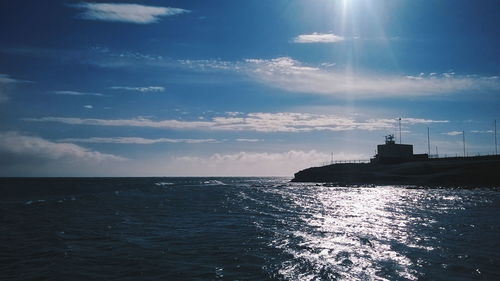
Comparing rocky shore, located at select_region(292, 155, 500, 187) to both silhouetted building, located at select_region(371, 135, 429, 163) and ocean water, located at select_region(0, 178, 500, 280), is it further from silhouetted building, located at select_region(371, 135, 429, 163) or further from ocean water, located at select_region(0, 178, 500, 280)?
ocean water, located at select_region(0, 178, 500, 280)

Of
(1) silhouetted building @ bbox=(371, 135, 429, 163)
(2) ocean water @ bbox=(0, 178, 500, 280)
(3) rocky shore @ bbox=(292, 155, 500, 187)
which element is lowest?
(2) ocean water @ bbox=(0, 178, 500, 280)

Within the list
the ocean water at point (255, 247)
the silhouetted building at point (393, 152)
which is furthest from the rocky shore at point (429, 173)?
the ocean water at point (255, 247)

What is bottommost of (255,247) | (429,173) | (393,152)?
(255,247)

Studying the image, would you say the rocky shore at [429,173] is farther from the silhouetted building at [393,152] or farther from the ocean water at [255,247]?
the ocean water at [255,247]

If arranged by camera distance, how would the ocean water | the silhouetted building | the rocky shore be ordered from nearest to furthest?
the ocean water < the rocky shore < the silhouetted building

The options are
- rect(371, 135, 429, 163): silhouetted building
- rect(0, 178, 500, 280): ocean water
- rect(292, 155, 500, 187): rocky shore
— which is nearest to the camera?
rect(0, 178, 500, 280): ocean water

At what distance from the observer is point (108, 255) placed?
2377cm

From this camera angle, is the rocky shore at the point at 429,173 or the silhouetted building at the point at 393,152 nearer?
the rocky shore at the point at 429,173

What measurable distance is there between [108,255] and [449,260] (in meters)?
18.4

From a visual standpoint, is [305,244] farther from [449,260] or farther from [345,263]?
[449,260]

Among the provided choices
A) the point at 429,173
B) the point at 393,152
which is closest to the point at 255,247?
the point at 429,173

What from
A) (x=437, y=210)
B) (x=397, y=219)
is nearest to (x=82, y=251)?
(x=397, y=219)

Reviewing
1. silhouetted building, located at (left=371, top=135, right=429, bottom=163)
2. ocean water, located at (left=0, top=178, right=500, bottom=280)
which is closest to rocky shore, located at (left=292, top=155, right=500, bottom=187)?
silhouetted building, located at (left=371, top=135, right=429, bottom=163)

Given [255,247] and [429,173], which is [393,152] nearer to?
[429,173]
